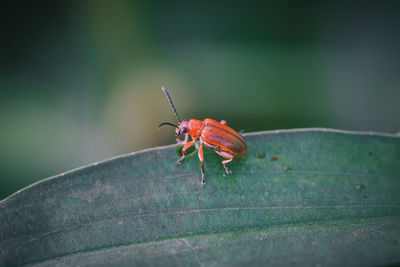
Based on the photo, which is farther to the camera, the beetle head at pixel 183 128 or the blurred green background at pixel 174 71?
the blurred green background at pixel 174 71

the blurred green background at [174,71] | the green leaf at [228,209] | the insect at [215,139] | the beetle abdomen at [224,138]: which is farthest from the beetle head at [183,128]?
the green leaf at [228,209]

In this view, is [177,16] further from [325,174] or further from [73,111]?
[325,174]

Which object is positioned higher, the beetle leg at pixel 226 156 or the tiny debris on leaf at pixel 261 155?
the tiny debris on leaf at pixel 261 155

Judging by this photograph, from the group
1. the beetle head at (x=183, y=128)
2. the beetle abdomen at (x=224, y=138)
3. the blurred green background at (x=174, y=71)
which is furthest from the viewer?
the blurred green background at (x=174, y=71)

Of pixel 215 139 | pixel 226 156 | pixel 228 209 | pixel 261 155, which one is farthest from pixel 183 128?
pixel 228 209

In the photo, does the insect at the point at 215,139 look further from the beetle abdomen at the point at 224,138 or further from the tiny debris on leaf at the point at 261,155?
the tiny debris on leaf at the point at 261,155

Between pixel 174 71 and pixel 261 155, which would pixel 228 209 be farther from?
pixel 174 71

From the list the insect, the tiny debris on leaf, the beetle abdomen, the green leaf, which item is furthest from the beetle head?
the tiny debris on leaf

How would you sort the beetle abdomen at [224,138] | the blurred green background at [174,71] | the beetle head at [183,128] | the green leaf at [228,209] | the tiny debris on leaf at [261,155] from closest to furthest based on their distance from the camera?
1. the green leaf at [228,209]
2. the tiny debris on leaf at [261,155]
3. the beetle abdomen at [224,138]
4. the beetle head at [183,128]
5. the blurred green background at [174,71]
